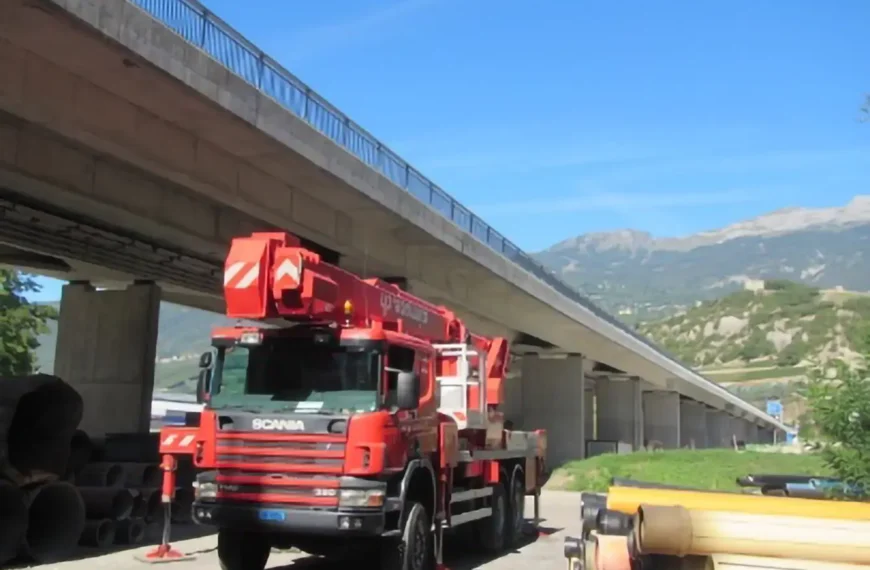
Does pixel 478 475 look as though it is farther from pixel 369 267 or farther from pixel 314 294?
pixel 369 267

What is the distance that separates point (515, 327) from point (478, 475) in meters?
25.1

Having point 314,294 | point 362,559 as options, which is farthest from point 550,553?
point 314,294

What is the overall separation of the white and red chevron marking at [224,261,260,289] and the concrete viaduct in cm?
373

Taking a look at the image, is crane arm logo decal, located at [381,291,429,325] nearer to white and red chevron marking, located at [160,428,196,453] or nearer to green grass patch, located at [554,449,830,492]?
white and red chevron marking, located at [160,428,196,453]

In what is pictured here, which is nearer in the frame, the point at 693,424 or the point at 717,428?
the point at 693,424

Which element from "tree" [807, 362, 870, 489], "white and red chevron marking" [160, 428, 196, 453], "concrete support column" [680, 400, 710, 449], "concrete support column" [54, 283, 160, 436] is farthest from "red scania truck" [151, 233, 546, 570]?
"concrete support column" [680, 400, 710, 449]

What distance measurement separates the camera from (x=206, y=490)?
420 inches

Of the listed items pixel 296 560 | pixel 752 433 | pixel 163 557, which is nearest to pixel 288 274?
pixel 296 560

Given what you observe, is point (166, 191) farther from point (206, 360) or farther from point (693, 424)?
point (693, 424)

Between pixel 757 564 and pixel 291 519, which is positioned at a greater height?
pixel 757 564

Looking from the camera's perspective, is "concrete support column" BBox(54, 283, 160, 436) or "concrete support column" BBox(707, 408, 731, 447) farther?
"concrete support column" BBox(707, 408, 731, 447)

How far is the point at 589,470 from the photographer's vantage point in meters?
38.2

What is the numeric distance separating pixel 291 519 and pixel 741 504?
6.16 meters

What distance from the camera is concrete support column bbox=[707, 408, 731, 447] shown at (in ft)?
362
